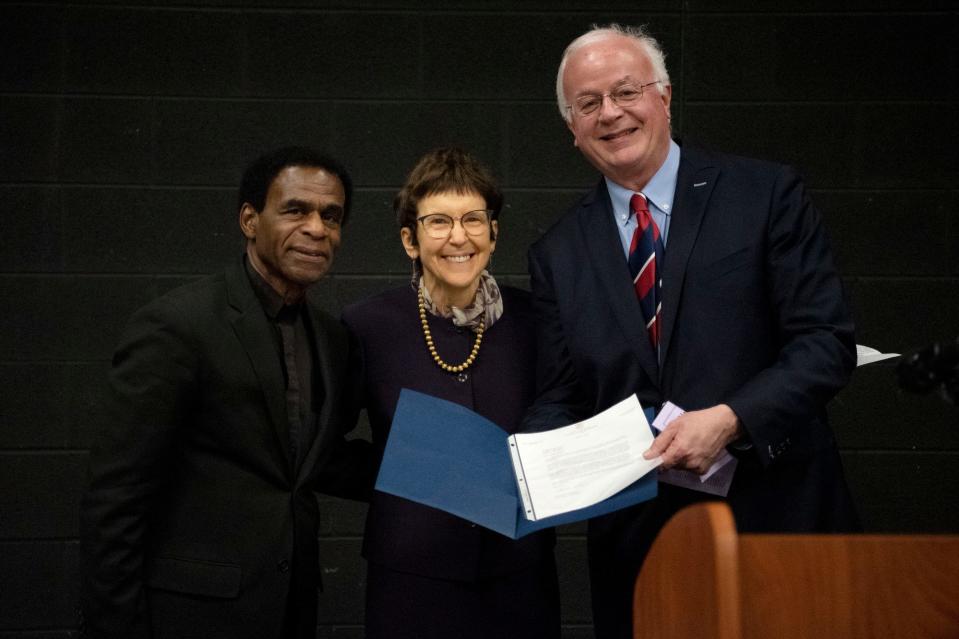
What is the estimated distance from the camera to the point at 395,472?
181cm

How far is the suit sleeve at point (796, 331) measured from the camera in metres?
1.73

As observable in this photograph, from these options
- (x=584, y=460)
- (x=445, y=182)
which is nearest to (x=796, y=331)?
(x=584, y=460)

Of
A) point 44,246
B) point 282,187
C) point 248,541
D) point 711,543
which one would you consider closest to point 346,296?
point 44,246

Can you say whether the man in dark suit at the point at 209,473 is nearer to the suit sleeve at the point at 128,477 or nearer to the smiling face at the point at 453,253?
the suit sleeve at the point at 128,477

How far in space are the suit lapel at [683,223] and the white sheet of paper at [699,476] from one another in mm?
135

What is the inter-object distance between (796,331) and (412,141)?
74.7 inches

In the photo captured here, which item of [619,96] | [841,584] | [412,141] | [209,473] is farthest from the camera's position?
[412,141]

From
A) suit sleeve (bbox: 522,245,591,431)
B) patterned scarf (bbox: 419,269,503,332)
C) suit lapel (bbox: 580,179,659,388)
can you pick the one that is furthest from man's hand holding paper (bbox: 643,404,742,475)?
patterned scarf (bbox: 419,269,503,332)

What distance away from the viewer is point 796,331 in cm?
184

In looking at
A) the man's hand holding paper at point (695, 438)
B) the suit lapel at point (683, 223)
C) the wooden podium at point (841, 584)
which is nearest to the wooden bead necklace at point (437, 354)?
the suit lapel at point (683, 223)

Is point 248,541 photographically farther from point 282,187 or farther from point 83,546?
point 282,187

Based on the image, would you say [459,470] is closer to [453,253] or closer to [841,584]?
[453,253]

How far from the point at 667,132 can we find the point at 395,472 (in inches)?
33.7

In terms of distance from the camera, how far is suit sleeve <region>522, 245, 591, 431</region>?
2045 mm
